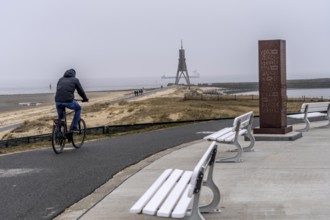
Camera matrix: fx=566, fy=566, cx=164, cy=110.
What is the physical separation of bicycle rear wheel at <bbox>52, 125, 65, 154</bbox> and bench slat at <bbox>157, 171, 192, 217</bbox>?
5945 mm

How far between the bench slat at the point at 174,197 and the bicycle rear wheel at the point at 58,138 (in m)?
5.94

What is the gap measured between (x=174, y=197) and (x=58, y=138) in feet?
22.9

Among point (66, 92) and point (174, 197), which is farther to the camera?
point (66, 92)

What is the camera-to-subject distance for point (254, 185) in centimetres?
762

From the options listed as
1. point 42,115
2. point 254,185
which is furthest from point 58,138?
point 42,115

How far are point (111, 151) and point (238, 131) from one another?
356 centimetres

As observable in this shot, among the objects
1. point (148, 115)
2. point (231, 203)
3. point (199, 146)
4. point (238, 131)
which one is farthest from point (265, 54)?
point (148, 115)

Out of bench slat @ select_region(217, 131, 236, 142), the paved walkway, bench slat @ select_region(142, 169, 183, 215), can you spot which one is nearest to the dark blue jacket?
the paved walkway

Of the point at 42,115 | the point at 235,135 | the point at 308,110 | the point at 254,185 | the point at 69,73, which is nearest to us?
the point at 254,185

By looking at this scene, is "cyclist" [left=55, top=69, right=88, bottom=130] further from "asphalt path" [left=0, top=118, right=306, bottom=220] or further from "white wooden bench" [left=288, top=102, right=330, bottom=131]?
"white wooden bench" [left=288, top=102, right=330, bottom=131]

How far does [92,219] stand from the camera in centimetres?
618

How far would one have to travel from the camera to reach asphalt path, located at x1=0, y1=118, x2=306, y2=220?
7.17 meters

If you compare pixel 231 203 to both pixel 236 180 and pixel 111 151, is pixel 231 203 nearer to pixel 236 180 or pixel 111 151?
pixel 236 180

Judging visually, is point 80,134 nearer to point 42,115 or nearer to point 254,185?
point 254,185
